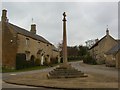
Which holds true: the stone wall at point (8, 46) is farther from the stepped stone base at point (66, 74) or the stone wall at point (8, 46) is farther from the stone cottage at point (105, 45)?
the stone cottage at point (105, 45)

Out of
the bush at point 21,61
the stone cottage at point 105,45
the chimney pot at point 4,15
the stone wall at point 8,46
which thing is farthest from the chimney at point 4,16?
the stone cottage at point 105,45

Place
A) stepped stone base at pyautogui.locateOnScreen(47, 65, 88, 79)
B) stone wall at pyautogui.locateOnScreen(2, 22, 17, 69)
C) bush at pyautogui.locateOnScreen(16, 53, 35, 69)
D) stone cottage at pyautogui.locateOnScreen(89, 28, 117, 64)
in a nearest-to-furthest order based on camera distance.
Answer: stepped stone base at pyautogui.locateOnScreen(47, 65, 88, 79), bush at pyautogui.locateOnScreen(16, 53, 35, 69), stone wall at pyautogui.locateOnScreen(2, 22, 17, 69), stone cottage at pyautogui.locateOnScreen(89, 28, 117, 64)

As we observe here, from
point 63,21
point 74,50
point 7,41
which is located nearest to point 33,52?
point 7,41

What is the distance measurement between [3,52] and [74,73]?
25277 millimetres

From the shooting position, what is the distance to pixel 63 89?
51.4 ft

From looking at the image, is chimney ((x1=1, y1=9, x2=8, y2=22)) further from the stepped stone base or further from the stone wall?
the stepped stone base

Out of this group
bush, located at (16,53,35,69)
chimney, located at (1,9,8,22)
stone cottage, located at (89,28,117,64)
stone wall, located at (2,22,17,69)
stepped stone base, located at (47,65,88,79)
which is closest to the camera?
stepped stone base, located at (47,65,88,79)

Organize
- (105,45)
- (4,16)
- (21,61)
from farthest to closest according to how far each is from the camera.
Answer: (105,45)
(4,16)
(21,61)

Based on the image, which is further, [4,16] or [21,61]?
[4,16]

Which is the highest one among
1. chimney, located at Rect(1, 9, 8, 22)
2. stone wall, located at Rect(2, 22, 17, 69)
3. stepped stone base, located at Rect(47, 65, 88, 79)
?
chimney, located at Rect(1, 9, 8, 22)

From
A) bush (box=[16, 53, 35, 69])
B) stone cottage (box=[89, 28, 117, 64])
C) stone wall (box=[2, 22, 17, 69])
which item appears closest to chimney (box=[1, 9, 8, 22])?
stone wall (box=[2, 22, 17, 69])

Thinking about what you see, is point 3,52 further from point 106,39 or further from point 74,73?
point 106,39

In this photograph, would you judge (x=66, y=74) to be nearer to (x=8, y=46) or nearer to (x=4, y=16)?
(x=8, y=46)

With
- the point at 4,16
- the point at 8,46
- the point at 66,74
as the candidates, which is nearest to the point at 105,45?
the point at 8,46
